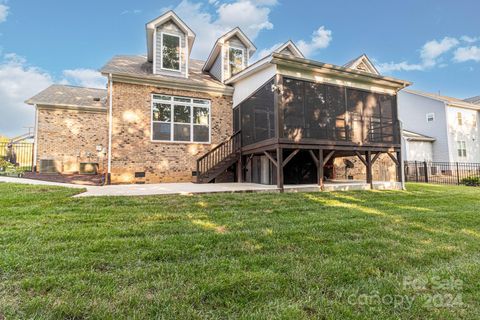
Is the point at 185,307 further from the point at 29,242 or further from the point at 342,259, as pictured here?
the point at 29,242

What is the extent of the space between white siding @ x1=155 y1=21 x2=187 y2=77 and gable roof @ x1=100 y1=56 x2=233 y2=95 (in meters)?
0.25

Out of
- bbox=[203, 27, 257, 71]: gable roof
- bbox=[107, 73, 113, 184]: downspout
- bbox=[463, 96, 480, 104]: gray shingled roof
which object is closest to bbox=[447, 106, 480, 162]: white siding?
bbox=[463, 96, 480, 104]: gray shingled roof

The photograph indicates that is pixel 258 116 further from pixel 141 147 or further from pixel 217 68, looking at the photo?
pixel 217 68

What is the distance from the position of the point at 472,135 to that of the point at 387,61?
944 centimetres

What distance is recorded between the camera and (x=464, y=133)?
20.3 m

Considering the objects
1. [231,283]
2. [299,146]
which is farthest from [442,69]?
[231,283]

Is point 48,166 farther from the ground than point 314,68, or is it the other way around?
point 314,68

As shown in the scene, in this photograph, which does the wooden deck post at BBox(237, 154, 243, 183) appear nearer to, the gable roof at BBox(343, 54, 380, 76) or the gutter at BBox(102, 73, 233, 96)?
the gutter at BBox(102, 73, 233, 96)

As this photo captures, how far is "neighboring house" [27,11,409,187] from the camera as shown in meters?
8.23

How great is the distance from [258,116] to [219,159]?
261 cm

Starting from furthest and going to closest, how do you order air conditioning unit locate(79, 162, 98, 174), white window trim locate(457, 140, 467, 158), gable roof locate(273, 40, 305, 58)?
1. white window trim locate(457, 140, 467, 158)
2. air conditioning unit locate(79, 162, 98, 174)
3. gable roof locate(273, 40, 305, 58)

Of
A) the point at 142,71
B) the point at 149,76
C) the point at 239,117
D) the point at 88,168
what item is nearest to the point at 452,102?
the point at 239,117

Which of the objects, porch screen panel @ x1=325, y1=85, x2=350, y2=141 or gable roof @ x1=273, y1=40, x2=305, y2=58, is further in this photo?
gable roof @ x1=273, y1=40, x2=305, y2=58

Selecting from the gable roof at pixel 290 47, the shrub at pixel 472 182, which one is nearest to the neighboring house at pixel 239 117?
the gable roof at pixel 290 47
